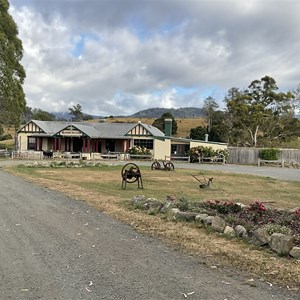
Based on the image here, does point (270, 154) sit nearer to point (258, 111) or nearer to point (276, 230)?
point (258, 111)

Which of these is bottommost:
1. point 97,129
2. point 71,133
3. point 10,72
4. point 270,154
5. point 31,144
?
point 270,154

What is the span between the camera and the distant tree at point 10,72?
40.6 metres

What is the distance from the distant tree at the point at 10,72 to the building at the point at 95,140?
483 cm

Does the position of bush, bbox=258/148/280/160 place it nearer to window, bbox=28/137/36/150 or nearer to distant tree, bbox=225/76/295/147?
distant tree, bbox=225/76/295/147

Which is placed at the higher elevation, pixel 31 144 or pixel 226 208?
pixel 31 144

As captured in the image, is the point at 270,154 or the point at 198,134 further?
the point at 198,134

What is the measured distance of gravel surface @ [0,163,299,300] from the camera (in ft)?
14.9

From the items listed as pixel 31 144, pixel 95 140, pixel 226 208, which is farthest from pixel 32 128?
pixel 226 208

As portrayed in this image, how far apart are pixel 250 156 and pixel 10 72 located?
2752 centimetres

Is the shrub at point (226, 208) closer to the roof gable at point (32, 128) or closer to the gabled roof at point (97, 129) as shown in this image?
the gabled roof at point (97, 129)

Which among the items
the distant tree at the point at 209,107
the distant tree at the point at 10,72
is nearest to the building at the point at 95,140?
the distant tree at the point at 10,72

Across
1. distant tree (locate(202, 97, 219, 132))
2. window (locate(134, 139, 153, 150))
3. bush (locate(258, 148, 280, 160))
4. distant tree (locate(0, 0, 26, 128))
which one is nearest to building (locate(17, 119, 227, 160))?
window (locate(134, 139, 153, 150))

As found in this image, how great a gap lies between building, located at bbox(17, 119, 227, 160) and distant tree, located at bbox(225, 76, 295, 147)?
49.7ft

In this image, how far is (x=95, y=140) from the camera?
1893 inches
